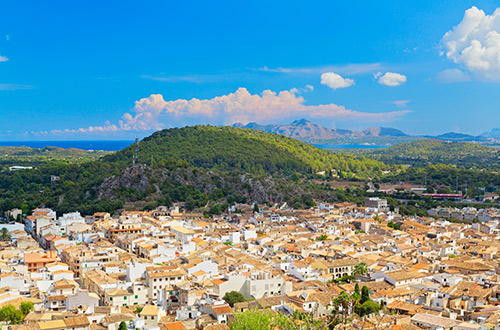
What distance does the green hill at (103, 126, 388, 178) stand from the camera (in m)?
73.2

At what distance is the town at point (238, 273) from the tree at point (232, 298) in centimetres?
5

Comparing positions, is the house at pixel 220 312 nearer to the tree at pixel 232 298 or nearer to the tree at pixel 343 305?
the tree at pixel 232 298

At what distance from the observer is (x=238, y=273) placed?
21.0 metres

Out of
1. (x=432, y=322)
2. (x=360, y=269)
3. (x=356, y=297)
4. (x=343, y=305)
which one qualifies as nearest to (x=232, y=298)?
(x=356, y=297)

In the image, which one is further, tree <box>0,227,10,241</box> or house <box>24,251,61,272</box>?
tree <box>0,227,10,241</box>

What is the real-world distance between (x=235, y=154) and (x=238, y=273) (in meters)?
57.0

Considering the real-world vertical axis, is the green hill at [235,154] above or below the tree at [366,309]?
above

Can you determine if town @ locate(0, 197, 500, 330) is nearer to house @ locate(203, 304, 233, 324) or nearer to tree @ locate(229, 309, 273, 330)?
house @ locate(203, 304, 233, 324)

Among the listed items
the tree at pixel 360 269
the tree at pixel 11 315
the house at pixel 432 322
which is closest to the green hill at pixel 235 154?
the tree at pixel 360 269

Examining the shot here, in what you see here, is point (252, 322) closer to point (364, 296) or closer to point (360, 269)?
point (364, 296)

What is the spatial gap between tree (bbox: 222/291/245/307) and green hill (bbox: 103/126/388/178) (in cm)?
4833

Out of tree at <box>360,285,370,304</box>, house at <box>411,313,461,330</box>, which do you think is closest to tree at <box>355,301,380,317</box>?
tree at <box>360,285,370,304</box>

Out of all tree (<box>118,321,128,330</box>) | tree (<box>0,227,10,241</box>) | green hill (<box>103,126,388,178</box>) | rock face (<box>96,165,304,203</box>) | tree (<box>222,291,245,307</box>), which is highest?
green hill (<box>103,126,388,178</box>)

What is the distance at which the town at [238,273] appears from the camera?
1697 cm
